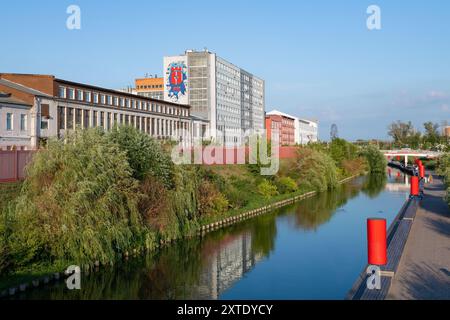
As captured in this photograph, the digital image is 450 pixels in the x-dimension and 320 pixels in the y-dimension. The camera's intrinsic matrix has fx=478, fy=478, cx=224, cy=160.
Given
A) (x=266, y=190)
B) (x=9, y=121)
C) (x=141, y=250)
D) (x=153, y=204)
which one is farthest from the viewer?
(x=266, y=190)

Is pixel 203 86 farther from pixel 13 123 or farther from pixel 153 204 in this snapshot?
pixel 153 204

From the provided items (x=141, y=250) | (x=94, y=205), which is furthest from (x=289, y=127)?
(x=94, y=205)

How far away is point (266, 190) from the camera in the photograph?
1442 inches

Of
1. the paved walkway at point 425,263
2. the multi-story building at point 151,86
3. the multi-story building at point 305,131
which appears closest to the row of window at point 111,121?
the paved walkway at point 425,263

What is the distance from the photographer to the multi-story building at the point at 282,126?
3807 inches

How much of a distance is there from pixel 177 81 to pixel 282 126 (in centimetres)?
4102

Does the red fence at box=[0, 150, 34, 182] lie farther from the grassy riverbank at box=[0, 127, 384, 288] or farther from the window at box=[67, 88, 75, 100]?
the window at box=[67, 88, 75, 100]

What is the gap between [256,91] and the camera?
88250 mm

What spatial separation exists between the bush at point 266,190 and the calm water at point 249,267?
282 inches

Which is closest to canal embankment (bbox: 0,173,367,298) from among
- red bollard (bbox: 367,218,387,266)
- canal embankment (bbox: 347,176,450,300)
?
canal embankment (bbox: 347,176,450,300)

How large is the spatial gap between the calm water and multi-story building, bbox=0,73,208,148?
869cm

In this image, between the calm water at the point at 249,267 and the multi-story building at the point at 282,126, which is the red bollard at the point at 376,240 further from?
the multi-story building at the point at 282,126

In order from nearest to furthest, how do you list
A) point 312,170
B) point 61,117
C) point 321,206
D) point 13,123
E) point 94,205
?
1. point 94,205
2. point 13,123
3. point 321,206
4. point 61,117
5. point 312,170
